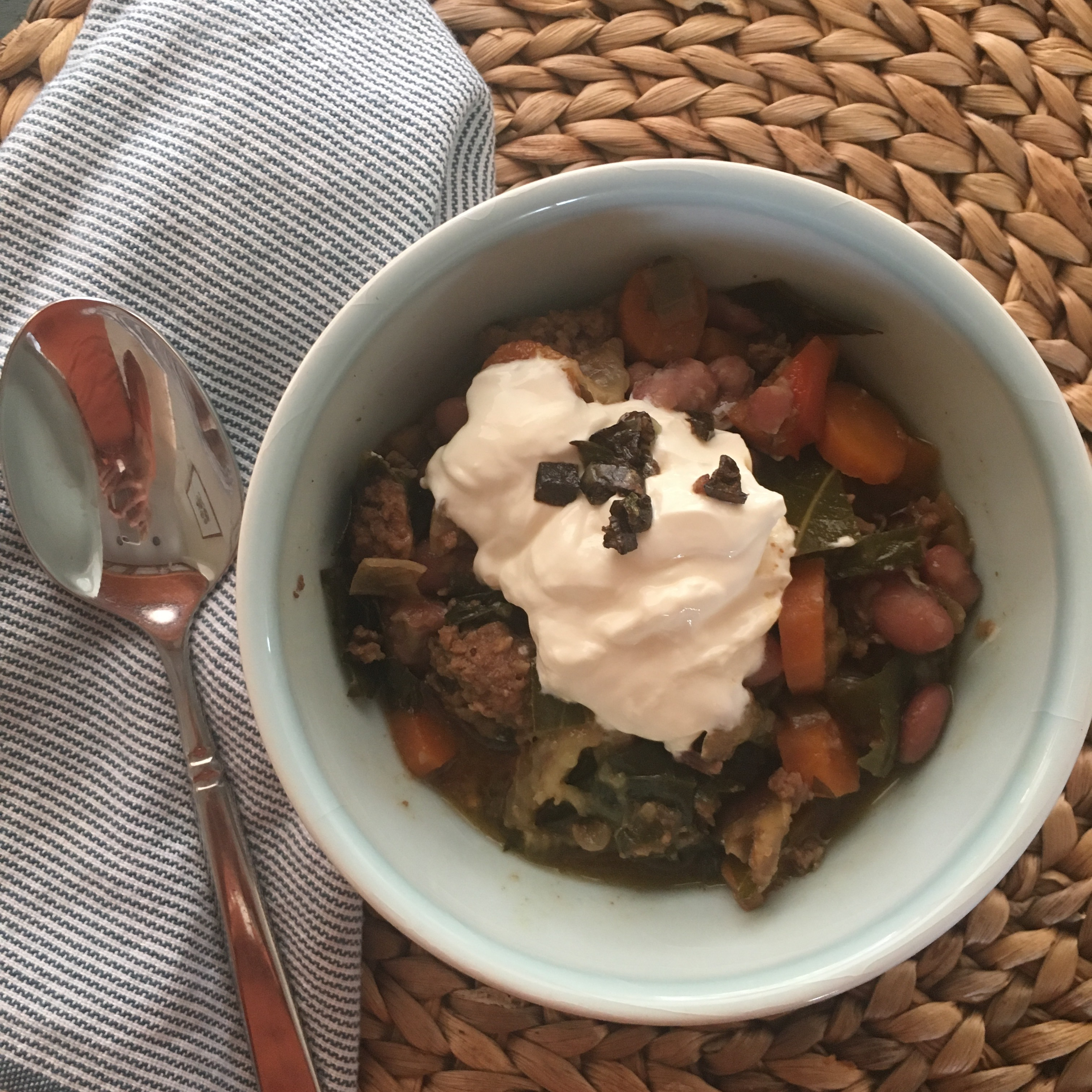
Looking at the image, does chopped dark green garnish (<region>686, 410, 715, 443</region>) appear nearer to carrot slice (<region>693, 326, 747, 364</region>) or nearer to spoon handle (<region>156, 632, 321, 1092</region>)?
carrot slice (<region>693, 326, 747, 364</region>)

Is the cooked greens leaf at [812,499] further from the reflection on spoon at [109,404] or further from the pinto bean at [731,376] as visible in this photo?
the reflection on spoon at [109,404]

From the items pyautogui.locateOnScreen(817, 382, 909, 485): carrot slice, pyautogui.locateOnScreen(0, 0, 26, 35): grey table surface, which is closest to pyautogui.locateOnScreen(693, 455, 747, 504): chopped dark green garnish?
pyautogui.locateOnScreen(817, 382, 909, 485): carrot slice

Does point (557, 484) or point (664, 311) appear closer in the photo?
point (557, 484)

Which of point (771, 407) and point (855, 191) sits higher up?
point (855, 191)

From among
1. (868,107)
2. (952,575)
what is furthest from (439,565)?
(868,107)

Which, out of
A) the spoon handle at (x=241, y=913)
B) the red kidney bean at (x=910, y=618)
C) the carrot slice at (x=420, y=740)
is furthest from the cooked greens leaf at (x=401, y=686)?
the red kidney bean at (x=910, y=618)

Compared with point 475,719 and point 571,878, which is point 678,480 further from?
point 571,878

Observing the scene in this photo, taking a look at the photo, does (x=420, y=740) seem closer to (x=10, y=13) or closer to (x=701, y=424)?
(x=701, y=424)
